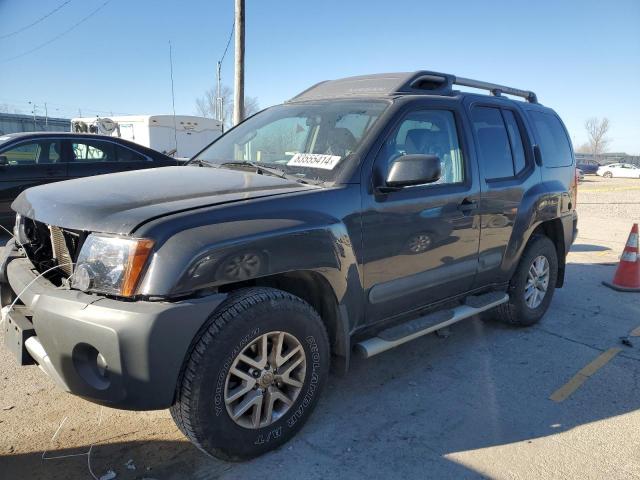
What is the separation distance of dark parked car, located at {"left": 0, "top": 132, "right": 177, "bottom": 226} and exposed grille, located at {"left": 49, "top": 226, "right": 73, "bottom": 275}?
5.44 m

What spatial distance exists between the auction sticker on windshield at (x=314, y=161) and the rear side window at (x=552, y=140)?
243cm

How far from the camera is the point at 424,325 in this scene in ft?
11.1

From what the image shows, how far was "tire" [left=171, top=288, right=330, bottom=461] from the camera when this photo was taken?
2.28 metres

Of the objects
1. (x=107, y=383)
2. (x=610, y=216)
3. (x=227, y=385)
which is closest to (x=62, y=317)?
(x=107, y=383)

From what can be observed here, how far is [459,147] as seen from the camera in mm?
3637

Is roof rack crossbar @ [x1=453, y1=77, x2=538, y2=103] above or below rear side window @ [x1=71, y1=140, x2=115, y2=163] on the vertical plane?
above

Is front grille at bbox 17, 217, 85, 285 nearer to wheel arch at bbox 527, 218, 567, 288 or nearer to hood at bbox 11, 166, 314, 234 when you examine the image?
hood at bbox 11, 166, 314, 234

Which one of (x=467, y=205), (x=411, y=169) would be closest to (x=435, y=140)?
(x=467, y=205)

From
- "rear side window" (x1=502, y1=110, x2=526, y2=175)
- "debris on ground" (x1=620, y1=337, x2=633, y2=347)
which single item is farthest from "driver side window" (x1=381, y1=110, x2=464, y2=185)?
"debris on ground" (x1=620, y1=337, x2=633, y2=347)

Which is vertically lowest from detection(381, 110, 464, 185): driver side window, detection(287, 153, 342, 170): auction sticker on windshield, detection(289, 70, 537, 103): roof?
detection(287, 153, 342, 170): auction sticker on windshield

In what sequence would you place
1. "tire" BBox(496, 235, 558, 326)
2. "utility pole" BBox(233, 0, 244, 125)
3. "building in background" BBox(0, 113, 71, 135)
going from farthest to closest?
"building in background" BBox(0, 113, 71, 135) < "utility pole" BBox(233, 0, 244, 125) < "tire" BBox(496, 235, 558, 326)

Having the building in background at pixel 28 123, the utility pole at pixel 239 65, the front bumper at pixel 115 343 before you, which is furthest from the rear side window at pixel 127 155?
the building in background at pixel 28 123

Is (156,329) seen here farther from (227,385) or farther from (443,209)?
(443,209)

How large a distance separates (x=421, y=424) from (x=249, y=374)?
1.15 m
